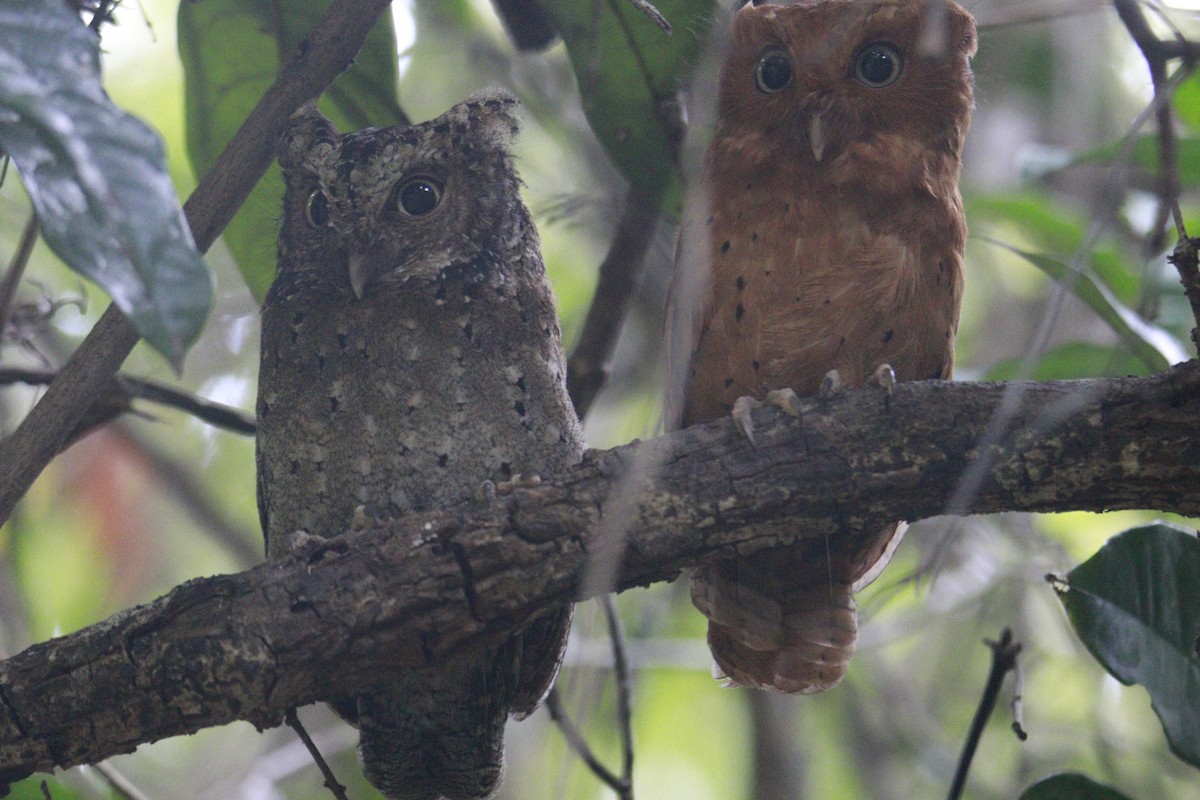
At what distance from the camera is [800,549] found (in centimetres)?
217

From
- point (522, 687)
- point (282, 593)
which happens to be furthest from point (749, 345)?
point (282, 593)

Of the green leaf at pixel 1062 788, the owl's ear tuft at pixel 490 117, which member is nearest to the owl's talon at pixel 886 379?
the green leaf at pixel 1062 788

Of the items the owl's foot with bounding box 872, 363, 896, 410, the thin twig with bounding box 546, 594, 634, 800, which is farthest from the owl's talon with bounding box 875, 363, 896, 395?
the thin twig with bounding box 546, 594, 634, 800

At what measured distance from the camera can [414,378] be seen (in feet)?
6.88

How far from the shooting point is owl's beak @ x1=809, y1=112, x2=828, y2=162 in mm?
2115

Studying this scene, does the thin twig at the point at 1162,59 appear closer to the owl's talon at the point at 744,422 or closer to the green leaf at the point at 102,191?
the owl's talon at the point at 744,422

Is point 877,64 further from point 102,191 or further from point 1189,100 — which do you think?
point 102,191

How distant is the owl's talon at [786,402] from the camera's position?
183 cm

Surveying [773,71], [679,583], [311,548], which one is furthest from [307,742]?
[679,583]

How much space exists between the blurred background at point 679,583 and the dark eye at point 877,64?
53 cm

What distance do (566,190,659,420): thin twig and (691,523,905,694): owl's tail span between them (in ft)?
1.94

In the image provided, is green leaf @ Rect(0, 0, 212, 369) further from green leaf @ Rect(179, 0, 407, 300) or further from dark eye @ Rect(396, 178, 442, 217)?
green leaf @ Rect(179, 0, 407, 300)

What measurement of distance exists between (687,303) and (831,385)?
0.38 metres

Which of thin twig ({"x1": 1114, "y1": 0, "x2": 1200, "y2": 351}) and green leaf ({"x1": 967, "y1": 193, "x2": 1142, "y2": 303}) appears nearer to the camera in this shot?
thin twig ({"x1": 1114, "y1": 0, "x2": 1200, "y2": 351})
